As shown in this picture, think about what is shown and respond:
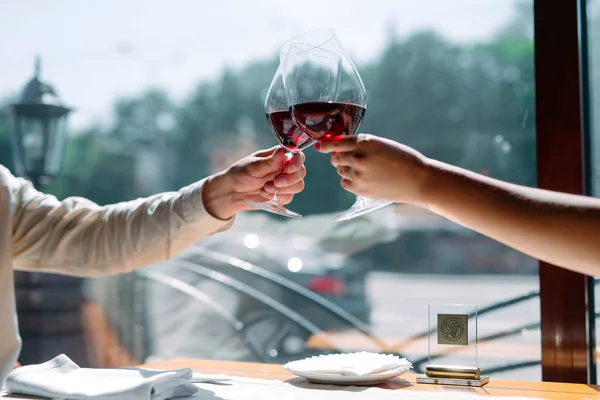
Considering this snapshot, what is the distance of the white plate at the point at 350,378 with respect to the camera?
1.34 metres

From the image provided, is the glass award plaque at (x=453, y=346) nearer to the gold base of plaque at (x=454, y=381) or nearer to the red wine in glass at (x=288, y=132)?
the gold base of plaque at (x=454, y=381)

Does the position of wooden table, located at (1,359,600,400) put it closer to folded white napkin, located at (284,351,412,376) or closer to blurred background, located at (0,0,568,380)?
folded white napkin, located at (284,351,412,376)

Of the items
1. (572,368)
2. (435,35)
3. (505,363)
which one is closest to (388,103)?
(435,35)

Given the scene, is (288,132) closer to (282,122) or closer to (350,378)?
(282,122)

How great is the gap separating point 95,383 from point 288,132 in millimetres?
577

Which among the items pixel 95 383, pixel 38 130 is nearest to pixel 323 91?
pixel 95 383

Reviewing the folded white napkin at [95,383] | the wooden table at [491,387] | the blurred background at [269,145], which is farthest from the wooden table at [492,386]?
the blurred background at [269,145]

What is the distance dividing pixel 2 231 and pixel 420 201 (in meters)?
0.77

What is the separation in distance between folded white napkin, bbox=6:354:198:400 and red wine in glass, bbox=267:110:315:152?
0.47 m

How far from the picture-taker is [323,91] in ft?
4.28

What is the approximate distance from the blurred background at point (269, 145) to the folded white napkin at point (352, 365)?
104cm

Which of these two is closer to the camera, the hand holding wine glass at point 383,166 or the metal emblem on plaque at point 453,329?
the hand holding wine glass at point 383,166

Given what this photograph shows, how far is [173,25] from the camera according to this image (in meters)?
3.13

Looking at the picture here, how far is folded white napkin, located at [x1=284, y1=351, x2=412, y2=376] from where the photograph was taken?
1.36 meters
